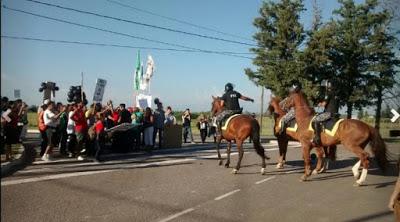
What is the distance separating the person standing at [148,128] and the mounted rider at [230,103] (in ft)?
20.1

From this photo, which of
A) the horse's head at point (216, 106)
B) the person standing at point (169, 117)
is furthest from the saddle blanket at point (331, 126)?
the person standing at point (169, 117)

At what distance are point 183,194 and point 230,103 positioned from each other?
502cm

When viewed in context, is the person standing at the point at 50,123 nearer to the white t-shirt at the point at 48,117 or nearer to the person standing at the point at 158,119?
the white t-shirt at the point at 48,117

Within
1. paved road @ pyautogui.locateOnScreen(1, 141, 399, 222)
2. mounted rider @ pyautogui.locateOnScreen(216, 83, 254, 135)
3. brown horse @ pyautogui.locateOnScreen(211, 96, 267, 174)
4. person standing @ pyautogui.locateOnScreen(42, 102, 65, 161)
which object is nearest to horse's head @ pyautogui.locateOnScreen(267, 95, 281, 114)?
mounted rider @ pyautogui.locateOnScreen(216, 83, 254, 135)

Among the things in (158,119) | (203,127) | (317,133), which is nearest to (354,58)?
(203,127)

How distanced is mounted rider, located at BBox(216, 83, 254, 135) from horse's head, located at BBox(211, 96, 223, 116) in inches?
16.5

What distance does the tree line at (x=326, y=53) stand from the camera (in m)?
33.6

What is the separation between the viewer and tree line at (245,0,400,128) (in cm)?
3359

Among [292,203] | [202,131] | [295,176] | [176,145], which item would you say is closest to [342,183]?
[295,176]

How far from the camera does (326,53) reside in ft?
113

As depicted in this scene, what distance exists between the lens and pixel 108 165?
46.0ft

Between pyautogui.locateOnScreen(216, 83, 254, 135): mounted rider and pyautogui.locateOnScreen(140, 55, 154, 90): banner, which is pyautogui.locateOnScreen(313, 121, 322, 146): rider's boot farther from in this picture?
pyautogui.locateOnScreen(140, 55, 154, 90): banner

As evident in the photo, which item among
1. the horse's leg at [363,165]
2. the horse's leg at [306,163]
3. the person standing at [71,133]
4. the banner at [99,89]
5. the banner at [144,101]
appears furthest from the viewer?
the banner at [144,101]

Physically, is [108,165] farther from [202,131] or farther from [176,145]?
[202,131]
